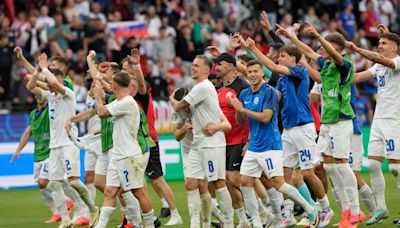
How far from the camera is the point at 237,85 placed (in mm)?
15828

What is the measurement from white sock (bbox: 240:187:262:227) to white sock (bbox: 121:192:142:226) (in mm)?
1498

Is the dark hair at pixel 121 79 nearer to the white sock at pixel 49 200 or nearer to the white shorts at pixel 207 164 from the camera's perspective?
the white shorts at pixel 207 164

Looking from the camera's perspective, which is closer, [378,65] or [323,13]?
[378,65]

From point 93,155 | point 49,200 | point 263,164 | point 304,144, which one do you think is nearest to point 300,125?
point 304,144

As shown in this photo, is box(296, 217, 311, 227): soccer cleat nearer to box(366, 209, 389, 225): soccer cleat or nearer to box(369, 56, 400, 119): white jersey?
box(366, 209, 389, 225): soccer cleat

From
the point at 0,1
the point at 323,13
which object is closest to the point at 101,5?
the point at 0,1

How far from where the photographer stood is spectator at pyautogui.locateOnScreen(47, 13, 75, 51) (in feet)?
92.0

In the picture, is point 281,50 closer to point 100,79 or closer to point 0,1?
point 100,79

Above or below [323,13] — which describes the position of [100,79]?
below

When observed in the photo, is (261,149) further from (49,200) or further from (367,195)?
(49,200)

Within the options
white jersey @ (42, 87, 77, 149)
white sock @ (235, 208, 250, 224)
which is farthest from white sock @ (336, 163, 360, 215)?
white jersey @ (42, 87, 77, 149)

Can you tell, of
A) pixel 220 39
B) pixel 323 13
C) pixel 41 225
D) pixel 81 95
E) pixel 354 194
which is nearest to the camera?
pixel 354 194

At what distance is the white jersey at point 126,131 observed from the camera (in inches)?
561

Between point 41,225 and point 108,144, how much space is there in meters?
2.13
